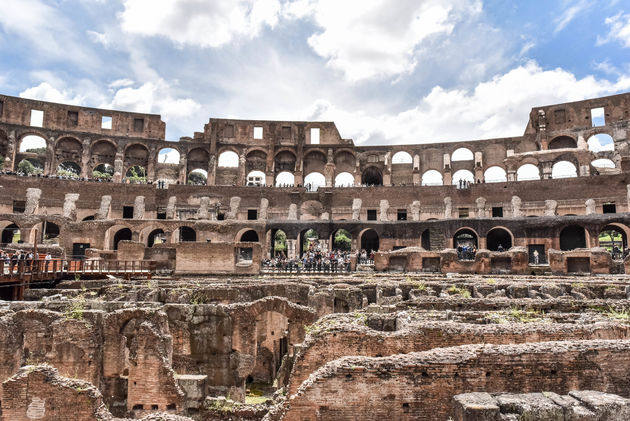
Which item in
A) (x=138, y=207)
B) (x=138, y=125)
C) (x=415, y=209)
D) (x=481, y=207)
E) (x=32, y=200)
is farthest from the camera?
(x=138, y=125)

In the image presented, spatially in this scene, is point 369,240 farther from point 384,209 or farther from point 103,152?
point 103,152

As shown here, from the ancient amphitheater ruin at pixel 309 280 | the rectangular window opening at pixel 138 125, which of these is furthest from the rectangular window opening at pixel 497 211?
the rectangular window opening at pixel 138 125

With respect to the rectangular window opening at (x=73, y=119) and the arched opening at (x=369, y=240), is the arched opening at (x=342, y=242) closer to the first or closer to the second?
the arched opening at (x=369, y=240)

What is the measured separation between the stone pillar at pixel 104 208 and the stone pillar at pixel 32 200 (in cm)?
462

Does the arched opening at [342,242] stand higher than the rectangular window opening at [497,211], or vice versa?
the rectangular window opening at [497,211]

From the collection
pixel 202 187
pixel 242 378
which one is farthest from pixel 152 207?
pixel 242 378

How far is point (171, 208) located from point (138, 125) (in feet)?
50.6

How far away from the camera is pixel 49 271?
20016 millimetres

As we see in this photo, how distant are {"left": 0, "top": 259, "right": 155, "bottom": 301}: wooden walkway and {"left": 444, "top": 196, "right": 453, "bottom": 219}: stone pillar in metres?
24.0

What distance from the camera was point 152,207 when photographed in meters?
38.6

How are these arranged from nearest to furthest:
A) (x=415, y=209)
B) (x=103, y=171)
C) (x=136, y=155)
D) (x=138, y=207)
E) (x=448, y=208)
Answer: (x=448, y=208) → (x=138, y=207) → (x=415, y=209) → (x=136, y=155) → (x=103, y=171)

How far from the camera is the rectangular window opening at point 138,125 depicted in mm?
48031

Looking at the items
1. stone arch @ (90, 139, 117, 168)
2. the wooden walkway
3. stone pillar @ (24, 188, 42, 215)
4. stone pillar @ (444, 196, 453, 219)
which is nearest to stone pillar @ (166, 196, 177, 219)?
stone pillar @ (24, 188, 42, 215)

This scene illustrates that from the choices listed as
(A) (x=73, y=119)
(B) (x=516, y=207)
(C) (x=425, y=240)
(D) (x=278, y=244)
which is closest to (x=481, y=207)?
(B) (x=516, y=207)
